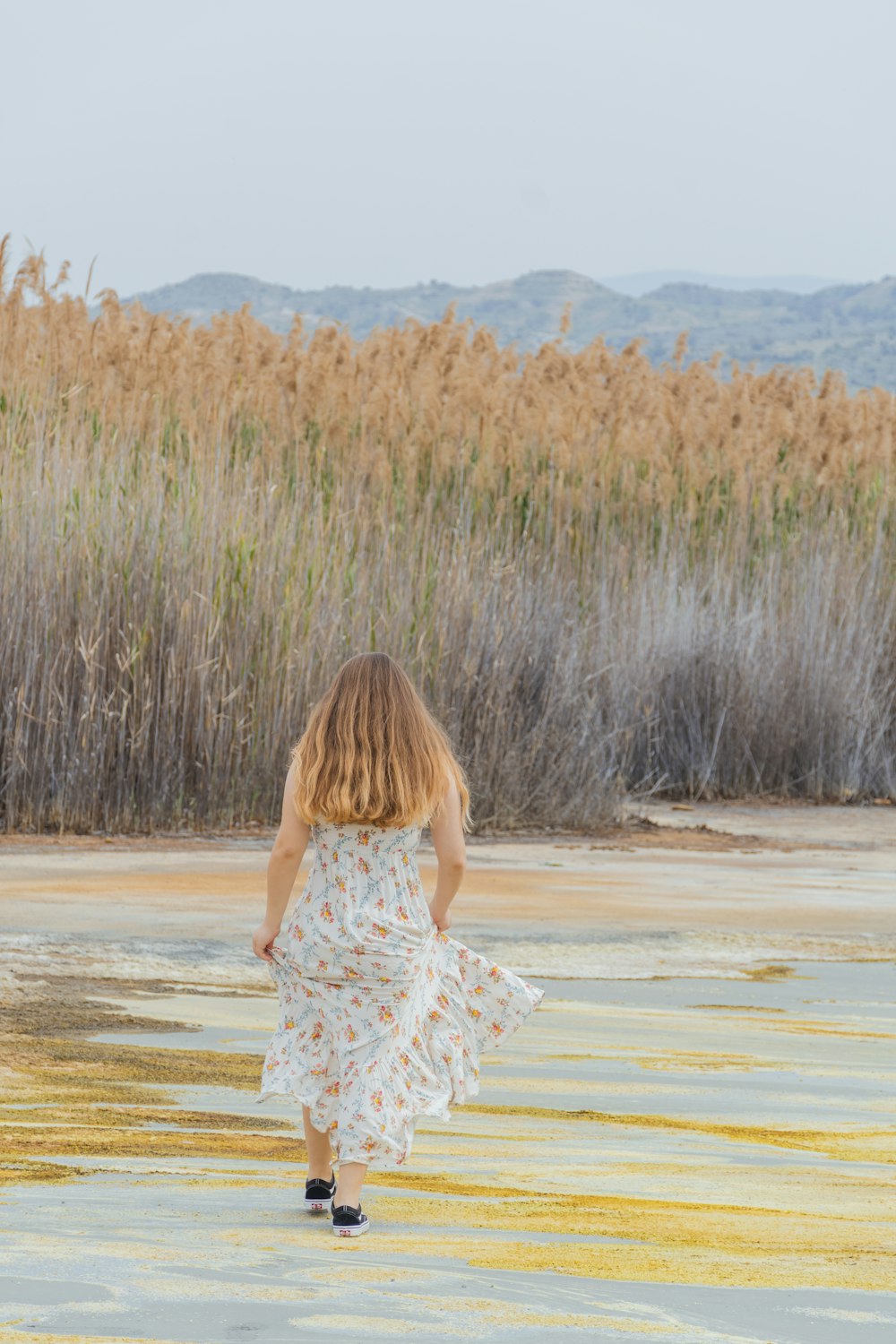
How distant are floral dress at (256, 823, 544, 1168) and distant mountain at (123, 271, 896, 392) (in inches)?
4979

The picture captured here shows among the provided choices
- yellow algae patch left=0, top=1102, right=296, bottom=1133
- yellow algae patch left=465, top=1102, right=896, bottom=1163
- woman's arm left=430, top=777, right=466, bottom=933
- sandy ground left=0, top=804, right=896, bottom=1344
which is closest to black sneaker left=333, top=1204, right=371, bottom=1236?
sandy ground left=0, top=804, right=896, bottom=1344

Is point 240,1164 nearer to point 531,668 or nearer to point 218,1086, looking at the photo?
point 218,1086

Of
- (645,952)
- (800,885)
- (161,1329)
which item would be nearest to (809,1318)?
(161,1329)

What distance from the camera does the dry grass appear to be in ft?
31.6

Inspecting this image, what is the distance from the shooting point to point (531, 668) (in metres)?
10.9

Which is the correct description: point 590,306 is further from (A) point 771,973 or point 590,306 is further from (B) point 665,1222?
(B) point 665,1222

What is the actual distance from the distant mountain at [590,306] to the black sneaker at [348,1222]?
416 feet

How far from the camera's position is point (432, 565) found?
1120cm

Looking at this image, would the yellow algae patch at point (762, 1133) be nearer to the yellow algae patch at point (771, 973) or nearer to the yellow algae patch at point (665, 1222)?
the yellow algae patch at point (665, 1222)

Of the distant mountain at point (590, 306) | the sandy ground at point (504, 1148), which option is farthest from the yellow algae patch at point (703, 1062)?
the distant mountain at point (590, 306)

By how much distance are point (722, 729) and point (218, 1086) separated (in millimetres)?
8622

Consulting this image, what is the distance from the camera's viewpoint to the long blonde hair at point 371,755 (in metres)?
3.57

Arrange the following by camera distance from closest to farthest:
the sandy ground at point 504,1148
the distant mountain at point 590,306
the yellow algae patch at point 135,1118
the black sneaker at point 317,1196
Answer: the sandy ground at point 504,1148 < the black sneaker at point 317,1196 < the yellow algae patch at point 135,1118 < the distant mountain at point 590,306

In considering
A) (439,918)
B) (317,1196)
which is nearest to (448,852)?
(439,918)
